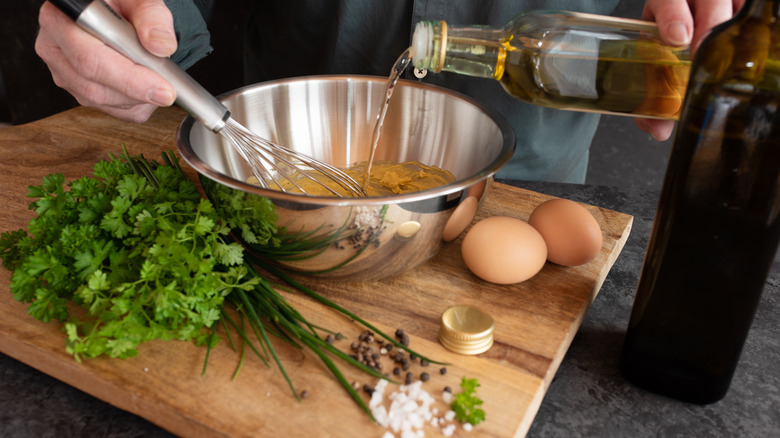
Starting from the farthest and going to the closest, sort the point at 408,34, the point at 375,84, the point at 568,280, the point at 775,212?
the point at 408,34, the point at 375,84, the point at 568,280, the point at 775,212

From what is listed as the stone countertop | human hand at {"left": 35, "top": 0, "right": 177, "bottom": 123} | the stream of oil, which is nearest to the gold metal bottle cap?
the stone countertop

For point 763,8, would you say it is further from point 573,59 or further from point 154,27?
point 154,27

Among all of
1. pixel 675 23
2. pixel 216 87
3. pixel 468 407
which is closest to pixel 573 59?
pixel 675 23

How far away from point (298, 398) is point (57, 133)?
3.40 ft

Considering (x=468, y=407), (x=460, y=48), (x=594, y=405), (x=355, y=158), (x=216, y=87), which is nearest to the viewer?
(x=468, y=407)

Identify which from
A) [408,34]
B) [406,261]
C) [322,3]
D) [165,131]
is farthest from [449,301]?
[165,131]

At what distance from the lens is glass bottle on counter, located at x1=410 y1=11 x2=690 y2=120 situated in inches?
31.5

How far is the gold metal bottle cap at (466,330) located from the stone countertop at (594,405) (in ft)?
0.39

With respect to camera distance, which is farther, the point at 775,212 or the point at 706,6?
the point at 706,6

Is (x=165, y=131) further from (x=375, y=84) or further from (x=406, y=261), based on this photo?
(x=406, y=261)

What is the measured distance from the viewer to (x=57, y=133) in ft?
4.50

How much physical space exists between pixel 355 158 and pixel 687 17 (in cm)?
65

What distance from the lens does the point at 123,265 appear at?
2.66 ft

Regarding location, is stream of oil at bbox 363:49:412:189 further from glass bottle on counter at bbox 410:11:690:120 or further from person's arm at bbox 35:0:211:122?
person's arm at bbox 35:0:211:122
